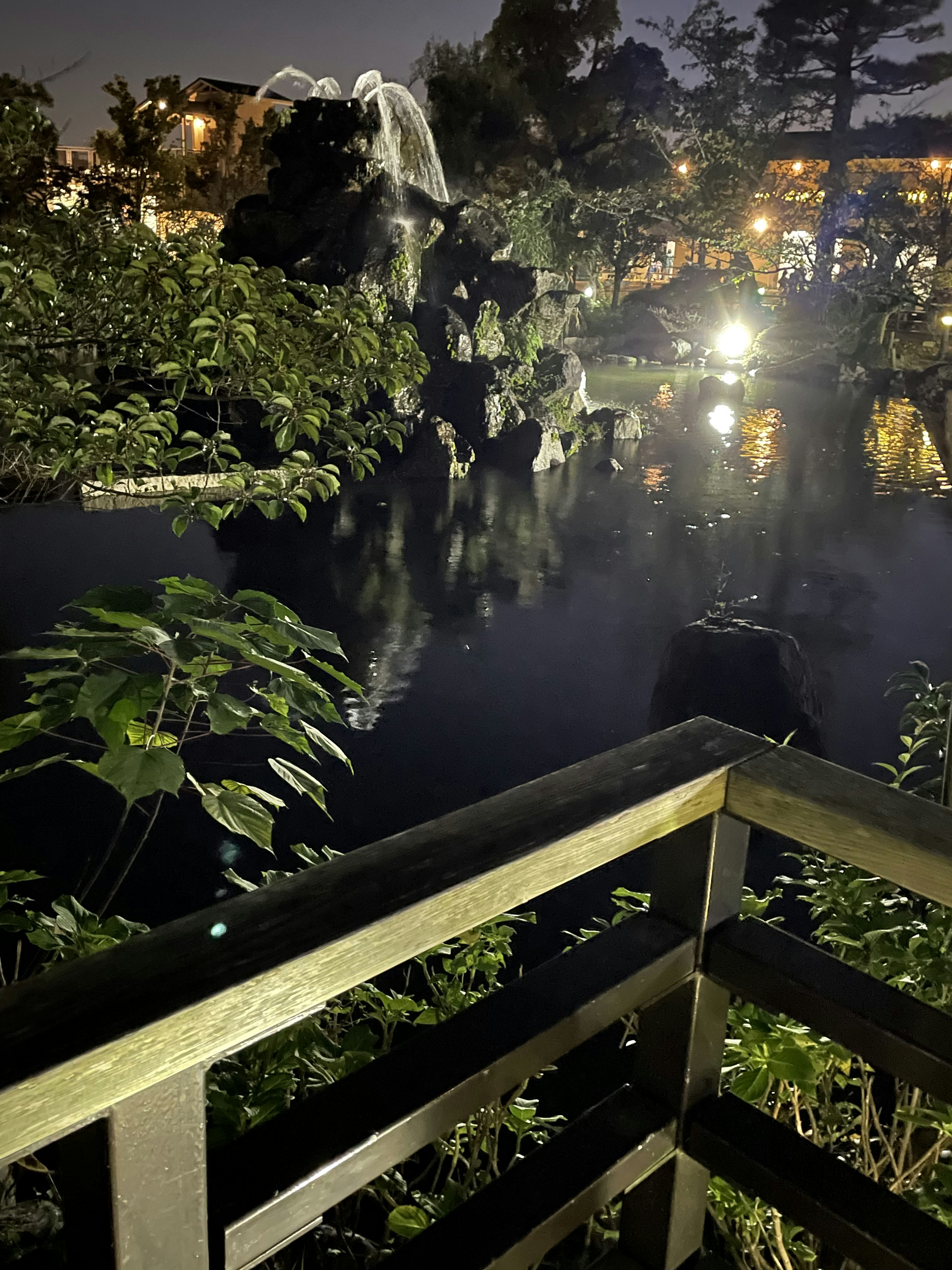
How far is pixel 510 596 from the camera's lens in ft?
33.6

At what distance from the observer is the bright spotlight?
17.6m

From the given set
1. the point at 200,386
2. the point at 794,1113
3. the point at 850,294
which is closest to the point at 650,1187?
the point at 794,1113

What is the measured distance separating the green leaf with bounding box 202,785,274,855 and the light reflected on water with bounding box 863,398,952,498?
11.7 meters

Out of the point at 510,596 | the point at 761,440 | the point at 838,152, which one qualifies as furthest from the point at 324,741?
the point at 838,152

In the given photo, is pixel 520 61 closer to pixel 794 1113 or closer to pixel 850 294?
pixel 850 294

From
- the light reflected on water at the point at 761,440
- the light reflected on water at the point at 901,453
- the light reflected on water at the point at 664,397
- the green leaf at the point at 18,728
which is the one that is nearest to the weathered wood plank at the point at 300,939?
the green leaf at the point at 18,728

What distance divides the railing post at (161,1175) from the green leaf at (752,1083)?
0.89 meters

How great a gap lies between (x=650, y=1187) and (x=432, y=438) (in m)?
13.6

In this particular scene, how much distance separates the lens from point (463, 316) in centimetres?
1584

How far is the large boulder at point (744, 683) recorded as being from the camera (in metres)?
6.98

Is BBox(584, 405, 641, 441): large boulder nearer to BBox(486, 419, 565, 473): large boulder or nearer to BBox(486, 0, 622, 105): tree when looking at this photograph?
BBox(486, 419, 565, 473): large boulder

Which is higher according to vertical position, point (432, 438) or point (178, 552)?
point (432, 438)

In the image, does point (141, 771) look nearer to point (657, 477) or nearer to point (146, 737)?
point (146, 737)

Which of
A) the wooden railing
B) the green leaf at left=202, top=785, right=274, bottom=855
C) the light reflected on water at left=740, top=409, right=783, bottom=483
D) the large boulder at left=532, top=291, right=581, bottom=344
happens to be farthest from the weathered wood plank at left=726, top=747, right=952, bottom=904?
the large boulder at left=532, top=291, right=581, bottom=344
